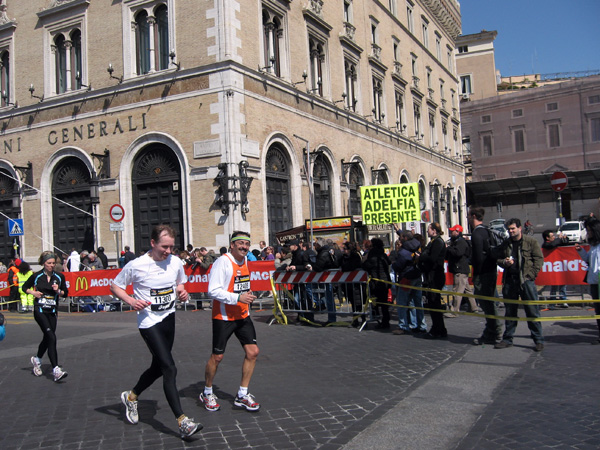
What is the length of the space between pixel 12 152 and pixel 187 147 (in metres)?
9.12

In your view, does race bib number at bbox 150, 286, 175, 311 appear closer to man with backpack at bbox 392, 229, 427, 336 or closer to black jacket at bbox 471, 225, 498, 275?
black jacket at bbox 471, 225, 498, 275

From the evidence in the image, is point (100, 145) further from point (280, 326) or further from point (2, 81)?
point (280, 326)

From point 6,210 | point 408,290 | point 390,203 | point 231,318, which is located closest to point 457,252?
point 408,290

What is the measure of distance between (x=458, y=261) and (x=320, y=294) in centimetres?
285

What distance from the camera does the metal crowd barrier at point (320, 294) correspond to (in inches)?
442

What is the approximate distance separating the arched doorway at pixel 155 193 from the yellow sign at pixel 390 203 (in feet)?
21.5

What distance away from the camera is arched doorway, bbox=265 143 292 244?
2120 centimetres

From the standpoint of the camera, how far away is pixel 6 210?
960 inches

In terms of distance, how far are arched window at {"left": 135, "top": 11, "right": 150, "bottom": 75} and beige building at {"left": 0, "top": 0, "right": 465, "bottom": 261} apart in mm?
47

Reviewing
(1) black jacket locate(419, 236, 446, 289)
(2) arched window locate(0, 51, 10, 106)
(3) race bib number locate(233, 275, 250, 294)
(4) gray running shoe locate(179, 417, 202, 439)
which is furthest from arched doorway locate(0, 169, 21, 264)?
(4) gray running shoe locate(179, 417, 202, 439)

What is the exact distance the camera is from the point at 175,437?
5105mm

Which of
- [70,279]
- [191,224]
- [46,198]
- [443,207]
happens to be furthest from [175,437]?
[443,207]

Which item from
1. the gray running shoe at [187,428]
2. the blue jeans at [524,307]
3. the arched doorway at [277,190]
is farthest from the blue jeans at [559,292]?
the gray running shoe at [187,428]

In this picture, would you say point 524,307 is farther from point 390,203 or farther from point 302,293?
point 390,203
